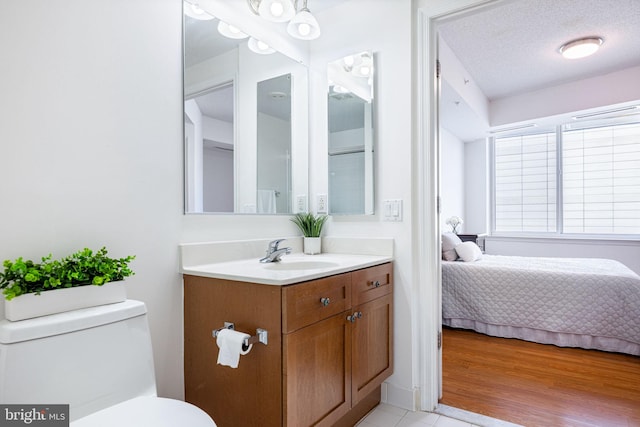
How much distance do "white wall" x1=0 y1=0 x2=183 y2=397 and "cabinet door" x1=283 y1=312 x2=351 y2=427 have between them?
1.89ft

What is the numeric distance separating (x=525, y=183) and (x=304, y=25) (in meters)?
4.49

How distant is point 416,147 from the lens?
1.96m

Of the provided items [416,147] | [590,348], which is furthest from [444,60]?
[590,348]

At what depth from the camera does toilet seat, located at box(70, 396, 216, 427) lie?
0.98 metres

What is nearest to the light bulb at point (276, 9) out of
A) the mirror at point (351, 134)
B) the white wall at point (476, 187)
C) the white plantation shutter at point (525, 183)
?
the mirror at point (351, 134)

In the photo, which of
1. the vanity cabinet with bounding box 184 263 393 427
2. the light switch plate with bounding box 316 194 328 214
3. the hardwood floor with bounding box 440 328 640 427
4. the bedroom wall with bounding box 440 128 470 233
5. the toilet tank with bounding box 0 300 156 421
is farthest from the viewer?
the bedroom wall with bounding box 440 128 470 233

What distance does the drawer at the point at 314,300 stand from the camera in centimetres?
126

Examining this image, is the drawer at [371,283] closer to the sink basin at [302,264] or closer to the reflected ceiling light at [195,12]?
the sink basin at [302,264]

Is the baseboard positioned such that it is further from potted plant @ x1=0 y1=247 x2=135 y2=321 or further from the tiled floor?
potted plant @ x1=0 y1=247 x2=135 y2=321

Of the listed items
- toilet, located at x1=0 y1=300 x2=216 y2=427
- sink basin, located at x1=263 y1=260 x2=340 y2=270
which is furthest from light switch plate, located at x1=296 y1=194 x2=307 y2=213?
toilet, located at x1=0 y1=300 x2=216 y2=427

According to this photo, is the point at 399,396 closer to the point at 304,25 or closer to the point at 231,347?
the point at 231,347

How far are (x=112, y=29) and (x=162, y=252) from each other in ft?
2.91

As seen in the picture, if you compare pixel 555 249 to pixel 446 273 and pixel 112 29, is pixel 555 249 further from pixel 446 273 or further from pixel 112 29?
pixel 112 29

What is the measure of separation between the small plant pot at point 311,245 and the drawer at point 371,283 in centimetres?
45
